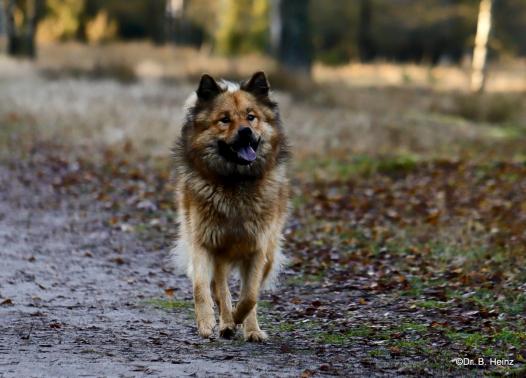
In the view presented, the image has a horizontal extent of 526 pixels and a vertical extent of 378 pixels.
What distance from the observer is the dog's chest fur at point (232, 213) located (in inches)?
258

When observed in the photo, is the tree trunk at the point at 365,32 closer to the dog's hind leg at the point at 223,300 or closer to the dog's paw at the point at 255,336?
the dog's hind leg at the point at 223,300

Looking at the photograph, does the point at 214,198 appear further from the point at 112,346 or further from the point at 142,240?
the point at 142,240

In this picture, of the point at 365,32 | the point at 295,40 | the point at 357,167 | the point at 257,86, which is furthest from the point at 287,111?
the point at 365,32

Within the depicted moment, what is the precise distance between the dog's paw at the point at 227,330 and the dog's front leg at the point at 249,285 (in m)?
0.05

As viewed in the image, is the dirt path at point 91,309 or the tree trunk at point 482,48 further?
the tree trunk at point 482,48

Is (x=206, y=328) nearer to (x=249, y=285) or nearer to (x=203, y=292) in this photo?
(x=203, y=292)

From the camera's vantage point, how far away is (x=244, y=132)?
637cm

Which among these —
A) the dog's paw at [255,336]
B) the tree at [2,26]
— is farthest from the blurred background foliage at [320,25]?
the dog's paw at [255,336]

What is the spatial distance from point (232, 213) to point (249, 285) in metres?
0.57

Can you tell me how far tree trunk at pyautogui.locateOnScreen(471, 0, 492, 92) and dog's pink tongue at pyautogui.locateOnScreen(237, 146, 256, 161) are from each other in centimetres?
2138

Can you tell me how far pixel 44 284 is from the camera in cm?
834

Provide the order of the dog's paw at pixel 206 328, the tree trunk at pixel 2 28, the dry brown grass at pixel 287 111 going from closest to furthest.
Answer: the dog's paw at pixel 206 328 → the dry brown grass at pixel 287 111 → the tree trunk at pixel 2 28

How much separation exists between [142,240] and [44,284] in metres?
2.40

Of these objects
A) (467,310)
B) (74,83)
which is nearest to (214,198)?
(467,310)
